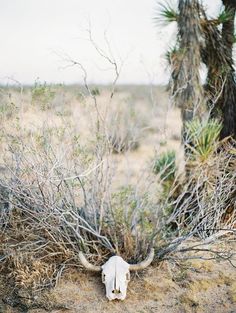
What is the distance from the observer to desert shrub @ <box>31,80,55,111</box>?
25.0 ft

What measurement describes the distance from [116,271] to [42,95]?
256 cm

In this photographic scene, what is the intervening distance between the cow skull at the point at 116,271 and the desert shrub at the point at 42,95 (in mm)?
2110

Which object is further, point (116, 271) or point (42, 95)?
point (42, 95)

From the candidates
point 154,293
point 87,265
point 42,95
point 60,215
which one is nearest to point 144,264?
point 154,293

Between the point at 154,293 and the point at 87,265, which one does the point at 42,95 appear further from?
the point at 154,293

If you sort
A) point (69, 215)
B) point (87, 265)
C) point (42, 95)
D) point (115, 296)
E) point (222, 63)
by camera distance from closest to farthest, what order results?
point (115, 296)
point (87, 265)
point (69, 215)
point (42, 95)
point (222, 63)

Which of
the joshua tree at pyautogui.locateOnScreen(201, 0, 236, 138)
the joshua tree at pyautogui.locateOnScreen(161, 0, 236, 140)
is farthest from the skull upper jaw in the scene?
the joshua tree at pyautogui.locateOnScreen(201, 0, 236, 138)

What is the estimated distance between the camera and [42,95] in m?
7.73

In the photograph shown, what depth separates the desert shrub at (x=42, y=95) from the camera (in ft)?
25.0

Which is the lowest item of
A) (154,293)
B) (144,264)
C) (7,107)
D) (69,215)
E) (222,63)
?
(154,293)

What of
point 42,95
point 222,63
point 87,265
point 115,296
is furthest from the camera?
point 222,63

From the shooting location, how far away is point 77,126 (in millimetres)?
7898

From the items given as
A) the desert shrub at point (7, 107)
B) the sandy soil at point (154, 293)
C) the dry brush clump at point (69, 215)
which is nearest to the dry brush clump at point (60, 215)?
the dry brush clump at point (69, 215)

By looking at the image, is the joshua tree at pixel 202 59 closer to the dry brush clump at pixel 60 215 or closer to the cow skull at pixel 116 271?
the dry brush clump at pixel 60 215
